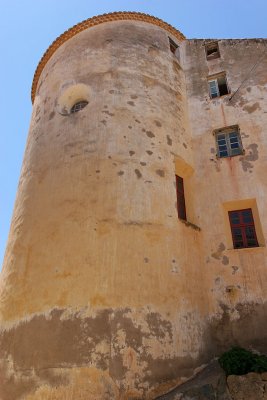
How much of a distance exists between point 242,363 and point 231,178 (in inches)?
237

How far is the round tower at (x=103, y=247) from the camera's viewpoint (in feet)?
26.4

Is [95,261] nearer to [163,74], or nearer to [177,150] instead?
[177,150]

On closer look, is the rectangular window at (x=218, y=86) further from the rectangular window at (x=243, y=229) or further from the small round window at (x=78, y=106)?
the rectangular window at (x=243, y=229)

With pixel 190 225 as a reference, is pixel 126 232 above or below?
below

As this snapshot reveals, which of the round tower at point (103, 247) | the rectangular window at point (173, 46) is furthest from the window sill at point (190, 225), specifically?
the rectangular window at point (173, 46)

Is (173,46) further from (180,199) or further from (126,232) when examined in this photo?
(126,232)

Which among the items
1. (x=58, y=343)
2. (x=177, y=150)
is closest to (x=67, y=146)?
(x=177, y=150)

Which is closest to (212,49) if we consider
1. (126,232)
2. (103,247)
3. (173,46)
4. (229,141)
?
(173,46)

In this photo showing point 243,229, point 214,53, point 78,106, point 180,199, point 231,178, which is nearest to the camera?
point 243,229

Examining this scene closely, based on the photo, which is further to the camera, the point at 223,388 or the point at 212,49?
the point at 212,49

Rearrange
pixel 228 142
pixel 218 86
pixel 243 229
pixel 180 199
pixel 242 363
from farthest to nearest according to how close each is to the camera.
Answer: pixel 218 86 → pixel 228 142 → pixel 180 199 → pixel 243 229 → pixel 242 363

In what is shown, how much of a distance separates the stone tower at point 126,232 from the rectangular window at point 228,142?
0.20 metres

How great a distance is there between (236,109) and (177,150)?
11.0ft

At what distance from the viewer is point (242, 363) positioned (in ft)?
26.4
